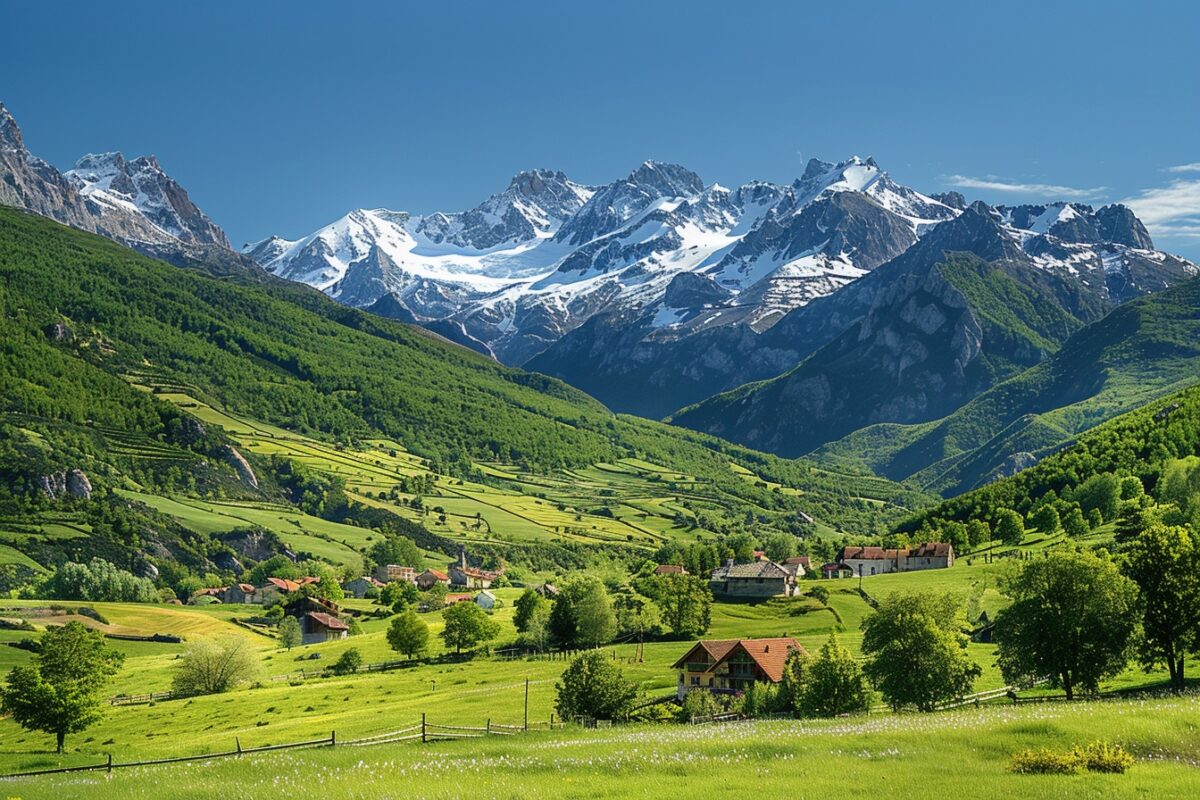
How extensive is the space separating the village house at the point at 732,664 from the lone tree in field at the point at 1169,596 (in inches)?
1256

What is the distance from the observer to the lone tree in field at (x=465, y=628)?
443 ft

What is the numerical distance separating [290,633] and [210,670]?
44.5m

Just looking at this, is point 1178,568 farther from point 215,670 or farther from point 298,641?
point 298,641

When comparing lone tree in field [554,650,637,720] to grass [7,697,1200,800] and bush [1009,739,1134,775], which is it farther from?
bush [1009,739,1134,775]

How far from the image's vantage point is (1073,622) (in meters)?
59.2

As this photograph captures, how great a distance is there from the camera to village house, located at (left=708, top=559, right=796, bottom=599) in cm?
15538

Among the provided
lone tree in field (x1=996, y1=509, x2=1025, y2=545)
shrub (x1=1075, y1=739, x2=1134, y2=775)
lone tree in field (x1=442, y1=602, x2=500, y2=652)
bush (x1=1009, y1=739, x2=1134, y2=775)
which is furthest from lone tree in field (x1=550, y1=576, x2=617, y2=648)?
shrub (x1=1075, y1=739, x2=1134, y2=775)

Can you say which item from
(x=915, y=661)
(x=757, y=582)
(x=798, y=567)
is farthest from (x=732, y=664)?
(x=798, y=567)

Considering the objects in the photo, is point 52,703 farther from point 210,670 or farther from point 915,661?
point 915,661

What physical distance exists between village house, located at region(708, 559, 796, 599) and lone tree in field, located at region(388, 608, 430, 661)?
47.9 meters

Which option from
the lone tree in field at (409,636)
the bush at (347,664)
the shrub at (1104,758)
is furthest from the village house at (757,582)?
the shrub at (1104,758)

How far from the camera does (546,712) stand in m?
77.2

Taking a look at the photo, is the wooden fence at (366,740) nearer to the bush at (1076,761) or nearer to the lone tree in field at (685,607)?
the bush at (1076,761)

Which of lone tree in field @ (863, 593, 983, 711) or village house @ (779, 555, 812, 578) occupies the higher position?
village house @ (779, 555, 812, 578)
